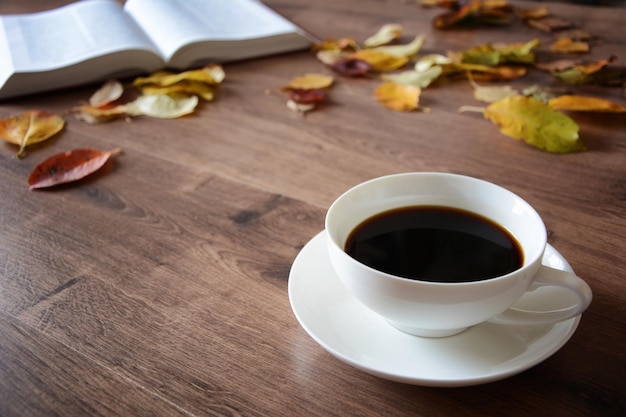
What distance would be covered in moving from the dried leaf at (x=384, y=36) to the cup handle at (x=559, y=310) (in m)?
0.80

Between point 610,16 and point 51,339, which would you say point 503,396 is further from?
point 610,16

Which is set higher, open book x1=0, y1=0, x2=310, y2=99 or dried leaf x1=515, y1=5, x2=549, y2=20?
open book x1=0, y1=0, x2=310, y2=99

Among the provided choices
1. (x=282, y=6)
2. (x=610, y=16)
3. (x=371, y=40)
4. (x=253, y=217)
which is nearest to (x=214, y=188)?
(x=253, y=217)

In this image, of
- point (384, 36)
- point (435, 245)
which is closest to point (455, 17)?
point (384, 36)

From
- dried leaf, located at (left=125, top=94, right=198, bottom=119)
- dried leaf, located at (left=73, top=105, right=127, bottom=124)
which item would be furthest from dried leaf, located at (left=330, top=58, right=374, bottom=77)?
dried leaf, located at (left=73, top=105, right=127, bottom=124)

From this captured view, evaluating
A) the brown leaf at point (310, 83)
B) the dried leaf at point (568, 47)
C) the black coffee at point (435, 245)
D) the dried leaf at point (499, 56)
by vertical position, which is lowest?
the dried leaf at point (568, 47)

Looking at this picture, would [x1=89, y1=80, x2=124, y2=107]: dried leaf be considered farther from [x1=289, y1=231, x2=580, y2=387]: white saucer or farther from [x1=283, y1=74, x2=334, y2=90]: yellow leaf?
[x1=289, y1=231, x2=580, y2=387]: white saucer

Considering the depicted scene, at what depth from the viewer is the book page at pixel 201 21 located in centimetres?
107

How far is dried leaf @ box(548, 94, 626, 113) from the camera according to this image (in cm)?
82

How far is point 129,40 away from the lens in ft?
3.44

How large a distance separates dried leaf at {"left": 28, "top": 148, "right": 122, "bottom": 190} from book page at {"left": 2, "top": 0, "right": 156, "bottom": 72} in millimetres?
268

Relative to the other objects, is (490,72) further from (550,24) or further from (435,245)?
(435,245)

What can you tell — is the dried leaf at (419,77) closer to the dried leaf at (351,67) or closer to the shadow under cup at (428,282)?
the dried leaf at (351,67)

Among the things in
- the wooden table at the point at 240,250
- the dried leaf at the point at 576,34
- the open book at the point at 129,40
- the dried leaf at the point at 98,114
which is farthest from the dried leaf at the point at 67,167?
the dried leaf at the point at 576,34
